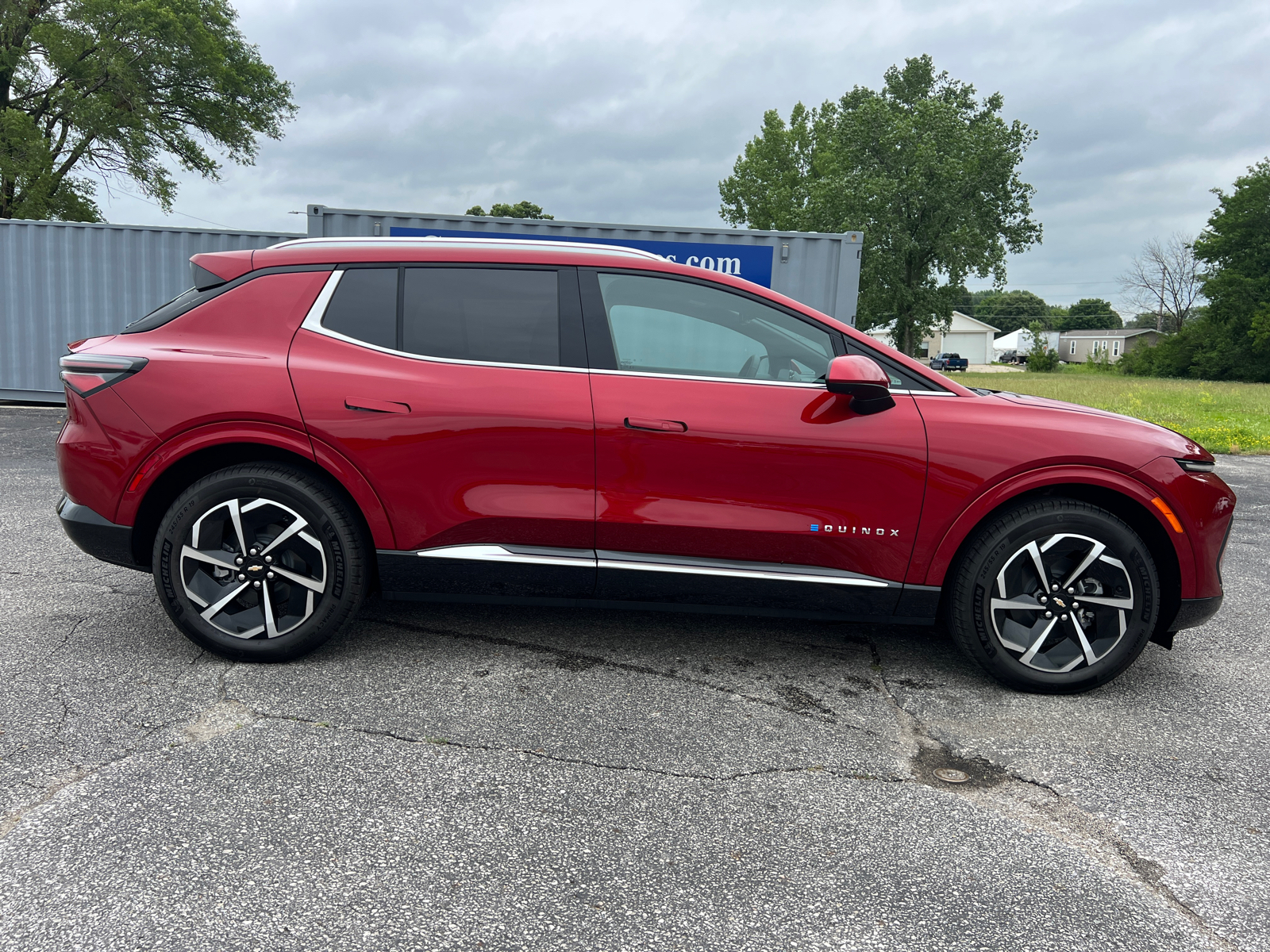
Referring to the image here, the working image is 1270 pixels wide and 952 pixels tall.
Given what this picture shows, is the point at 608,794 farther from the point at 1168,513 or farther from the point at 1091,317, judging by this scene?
the point at 1091,317

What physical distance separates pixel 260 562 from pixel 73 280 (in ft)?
41.8

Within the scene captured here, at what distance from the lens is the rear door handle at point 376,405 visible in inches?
129

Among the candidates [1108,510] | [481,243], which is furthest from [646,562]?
[1108,510]

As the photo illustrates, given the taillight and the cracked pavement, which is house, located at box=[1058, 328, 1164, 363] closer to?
the cracked pavement

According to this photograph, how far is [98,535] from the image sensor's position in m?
3.37

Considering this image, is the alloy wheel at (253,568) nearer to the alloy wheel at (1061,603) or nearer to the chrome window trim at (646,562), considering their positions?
the chrome window trim at (646,562)

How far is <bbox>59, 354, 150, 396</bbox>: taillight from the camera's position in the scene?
10.9 feet

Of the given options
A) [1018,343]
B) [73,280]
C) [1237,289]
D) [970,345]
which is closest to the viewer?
[73,280]

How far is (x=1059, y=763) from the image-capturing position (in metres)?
2.83

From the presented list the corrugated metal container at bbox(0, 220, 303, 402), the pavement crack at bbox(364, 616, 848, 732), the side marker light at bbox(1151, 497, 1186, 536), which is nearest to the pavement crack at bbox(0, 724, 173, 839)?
the pavement crack at bbox(364, 616, 848, 732)

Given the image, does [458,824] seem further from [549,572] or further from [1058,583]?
[1058,583]

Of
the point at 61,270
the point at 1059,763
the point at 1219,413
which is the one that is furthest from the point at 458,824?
the point at 1219,413

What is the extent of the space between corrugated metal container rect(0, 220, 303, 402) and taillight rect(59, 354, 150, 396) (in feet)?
34.0

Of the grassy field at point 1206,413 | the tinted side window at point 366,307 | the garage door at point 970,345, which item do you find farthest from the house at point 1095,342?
the tinted side window at point 366,307
